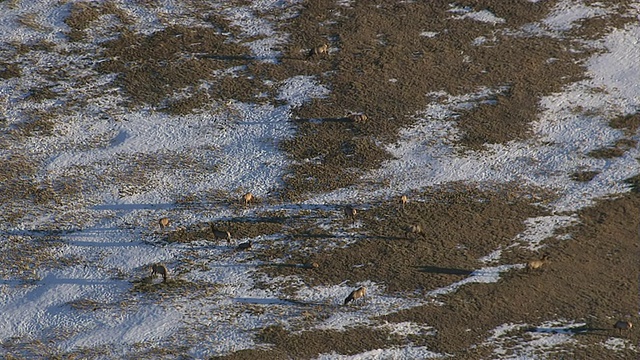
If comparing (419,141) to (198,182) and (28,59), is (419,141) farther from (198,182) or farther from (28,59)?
(28,59)

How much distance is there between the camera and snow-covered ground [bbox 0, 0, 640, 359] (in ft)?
97.6

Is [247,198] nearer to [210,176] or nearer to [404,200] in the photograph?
[210,176]

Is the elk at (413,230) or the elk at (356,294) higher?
the elk at (413,230)

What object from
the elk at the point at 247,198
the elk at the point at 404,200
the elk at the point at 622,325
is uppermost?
the elk at the point at 247,198

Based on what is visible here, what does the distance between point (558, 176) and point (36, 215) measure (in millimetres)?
24070

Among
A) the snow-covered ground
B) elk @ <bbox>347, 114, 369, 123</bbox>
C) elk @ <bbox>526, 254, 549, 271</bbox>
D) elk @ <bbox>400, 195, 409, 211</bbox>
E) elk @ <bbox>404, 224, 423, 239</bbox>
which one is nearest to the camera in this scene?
the snow-covered ground

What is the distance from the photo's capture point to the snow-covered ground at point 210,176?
29.8m

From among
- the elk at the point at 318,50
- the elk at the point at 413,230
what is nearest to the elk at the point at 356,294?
the elk at the point at 413,230

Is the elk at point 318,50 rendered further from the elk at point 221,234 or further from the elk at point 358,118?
the elk at point 221,234

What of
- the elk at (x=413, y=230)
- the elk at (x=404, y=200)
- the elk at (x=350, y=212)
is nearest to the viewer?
the elk at (x=413, y=230)

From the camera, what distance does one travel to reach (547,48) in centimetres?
4375

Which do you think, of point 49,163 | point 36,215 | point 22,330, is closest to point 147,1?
point 49,163

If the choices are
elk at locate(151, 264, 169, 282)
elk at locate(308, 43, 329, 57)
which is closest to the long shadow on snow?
elk at locate(151, 264, 169, 282)

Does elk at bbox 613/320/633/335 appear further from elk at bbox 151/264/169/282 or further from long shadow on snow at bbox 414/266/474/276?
elk at bbox 151/264/169/282
